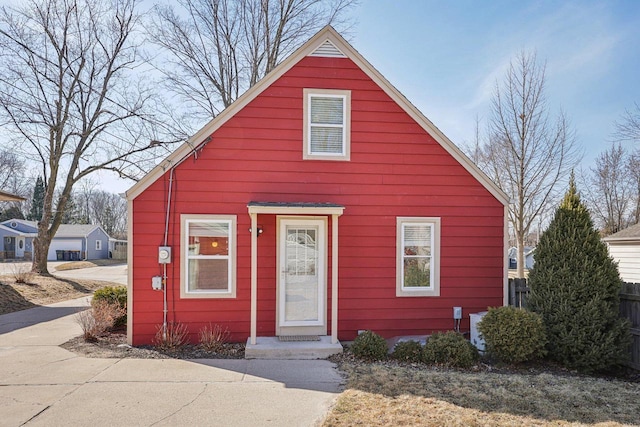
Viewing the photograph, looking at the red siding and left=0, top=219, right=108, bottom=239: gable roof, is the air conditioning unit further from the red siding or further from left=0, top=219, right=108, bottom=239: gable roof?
left=0, top=219, right=108, bottom=239: gable roof

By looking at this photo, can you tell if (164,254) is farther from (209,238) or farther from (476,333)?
(476,333)

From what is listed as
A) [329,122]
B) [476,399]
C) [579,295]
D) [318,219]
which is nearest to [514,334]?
[579,295]

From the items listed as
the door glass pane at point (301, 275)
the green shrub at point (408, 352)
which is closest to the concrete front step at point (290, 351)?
the door glass pane at point (301, 275)

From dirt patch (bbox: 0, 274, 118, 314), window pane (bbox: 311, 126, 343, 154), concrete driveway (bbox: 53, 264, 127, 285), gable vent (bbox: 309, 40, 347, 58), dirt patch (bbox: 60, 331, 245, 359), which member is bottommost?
concrete driveway (bbox: 53, 264, 127, 285)

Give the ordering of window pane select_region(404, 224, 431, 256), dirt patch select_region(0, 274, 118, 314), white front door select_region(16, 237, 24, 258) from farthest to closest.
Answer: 1. white front door select_region(16, 237, 24, 258)
2. dirt patch select_region(0, 274, 118, 314)
3. window pane select_region(404, 224, 431, 256)

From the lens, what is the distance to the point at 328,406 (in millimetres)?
4328

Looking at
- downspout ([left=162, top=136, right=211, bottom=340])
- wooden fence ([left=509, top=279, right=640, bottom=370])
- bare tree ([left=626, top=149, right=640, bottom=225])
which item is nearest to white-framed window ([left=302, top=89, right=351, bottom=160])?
downspout ([left=162, top=136, right=211, bottom=340])

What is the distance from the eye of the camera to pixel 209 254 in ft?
23.4

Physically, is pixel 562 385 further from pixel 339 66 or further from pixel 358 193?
pixel 339 66

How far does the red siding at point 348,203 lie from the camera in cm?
705

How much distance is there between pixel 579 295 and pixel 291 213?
4.99 m

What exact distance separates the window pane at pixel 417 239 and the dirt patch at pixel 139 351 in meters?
3.72

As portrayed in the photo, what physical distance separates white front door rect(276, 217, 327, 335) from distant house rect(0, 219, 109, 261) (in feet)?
134

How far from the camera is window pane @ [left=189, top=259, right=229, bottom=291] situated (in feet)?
23.3
